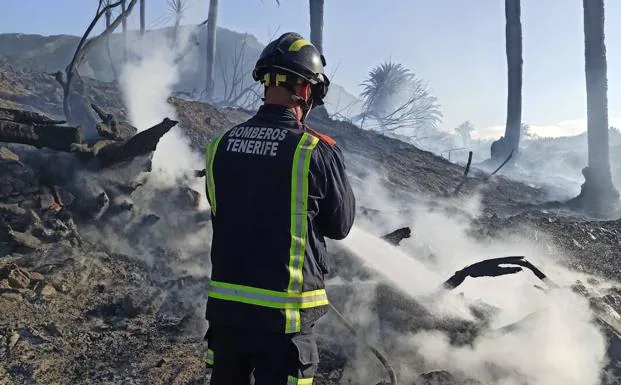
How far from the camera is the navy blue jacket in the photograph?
184cm

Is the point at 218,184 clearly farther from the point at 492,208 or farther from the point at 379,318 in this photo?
the point at 492,208

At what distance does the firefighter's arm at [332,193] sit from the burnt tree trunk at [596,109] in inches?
500

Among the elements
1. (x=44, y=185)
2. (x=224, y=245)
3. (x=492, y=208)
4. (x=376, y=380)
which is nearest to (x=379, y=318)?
(x=376, y=380)

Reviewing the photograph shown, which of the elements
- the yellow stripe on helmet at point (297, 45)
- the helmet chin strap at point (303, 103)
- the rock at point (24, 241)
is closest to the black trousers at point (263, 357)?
the helmet chin strap at point (303, 103)

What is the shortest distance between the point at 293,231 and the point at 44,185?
4.59 metres

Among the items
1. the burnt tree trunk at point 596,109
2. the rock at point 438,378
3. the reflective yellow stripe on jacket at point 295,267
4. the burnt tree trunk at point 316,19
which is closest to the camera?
the reflective yellow stripe on jacket at point 295,267

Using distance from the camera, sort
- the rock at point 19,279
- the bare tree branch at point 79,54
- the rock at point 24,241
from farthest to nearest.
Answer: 1. the bare tree branch at point 79,54
2. the rock at point 24,241
3. the rock at point 19,279

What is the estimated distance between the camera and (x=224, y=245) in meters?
1.96

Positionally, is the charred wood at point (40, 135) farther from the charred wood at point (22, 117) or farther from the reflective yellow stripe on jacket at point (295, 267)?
the reflective yellow stripe on jacket at point (295, 267)

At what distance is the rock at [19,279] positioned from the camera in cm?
407

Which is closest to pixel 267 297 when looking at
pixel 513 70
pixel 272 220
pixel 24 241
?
pixel 272 220

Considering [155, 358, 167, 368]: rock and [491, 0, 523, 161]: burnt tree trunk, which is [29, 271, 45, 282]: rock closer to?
[155, 358, 167, 368]: rock

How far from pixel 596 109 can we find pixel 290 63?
45.6 ft

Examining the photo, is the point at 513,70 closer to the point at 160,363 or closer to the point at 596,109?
the point at 596,109
